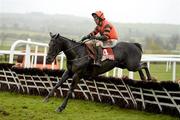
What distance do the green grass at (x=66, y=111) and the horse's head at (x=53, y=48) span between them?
877mm

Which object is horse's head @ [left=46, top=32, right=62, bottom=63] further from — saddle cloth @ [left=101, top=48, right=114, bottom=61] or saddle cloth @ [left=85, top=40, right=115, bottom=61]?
saddle cloth @ [left=101, top=48, right=114, bottom=61]

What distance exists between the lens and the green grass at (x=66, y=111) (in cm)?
727

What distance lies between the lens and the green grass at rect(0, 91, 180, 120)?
7.27m

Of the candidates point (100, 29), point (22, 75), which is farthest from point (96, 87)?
point (22, 75)

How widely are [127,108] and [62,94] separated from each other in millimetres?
1833

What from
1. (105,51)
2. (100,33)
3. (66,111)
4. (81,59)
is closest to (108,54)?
(105,51)

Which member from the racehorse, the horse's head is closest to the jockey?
the racehorse

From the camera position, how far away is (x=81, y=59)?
8.50 meters

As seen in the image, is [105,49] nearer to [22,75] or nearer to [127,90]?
[127,90]

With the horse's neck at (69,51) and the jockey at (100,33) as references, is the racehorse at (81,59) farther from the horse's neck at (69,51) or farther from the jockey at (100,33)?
the jockey at (100,33)

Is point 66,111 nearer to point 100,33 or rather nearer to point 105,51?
point 105,51

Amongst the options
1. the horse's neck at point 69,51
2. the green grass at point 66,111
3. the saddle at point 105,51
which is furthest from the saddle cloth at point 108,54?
the green grass at point 66,111

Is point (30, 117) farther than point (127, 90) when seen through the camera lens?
No

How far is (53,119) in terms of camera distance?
706cm
